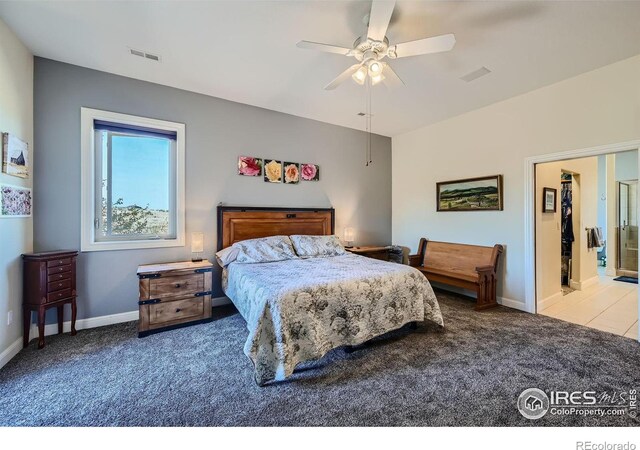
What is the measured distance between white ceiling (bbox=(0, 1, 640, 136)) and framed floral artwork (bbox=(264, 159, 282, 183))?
1.04m

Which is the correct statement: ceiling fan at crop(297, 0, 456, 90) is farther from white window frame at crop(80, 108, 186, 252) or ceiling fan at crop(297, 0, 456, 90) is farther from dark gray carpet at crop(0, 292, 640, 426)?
dark gray carpet at crop(0, 292, 640, 426)

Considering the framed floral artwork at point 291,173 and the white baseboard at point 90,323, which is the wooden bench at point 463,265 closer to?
the framed floral artwork at point 291,173

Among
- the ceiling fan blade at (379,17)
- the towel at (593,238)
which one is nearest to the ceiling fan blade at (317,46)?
the ceiling fan blade at (379,17)

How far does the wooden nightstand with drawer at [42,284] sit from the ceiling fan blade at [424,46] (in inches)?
145

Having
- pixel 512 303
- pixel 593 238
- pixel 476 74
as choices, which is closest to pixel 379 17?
pixel 476 74

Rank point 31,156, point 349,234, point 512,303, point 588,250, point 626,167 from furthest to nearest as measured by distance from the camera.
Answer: point 626,167 < point 588,250 < point 349,234 < point 512,303 < point 31,156

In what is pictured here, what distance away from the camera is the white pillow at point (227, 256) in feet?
11.3

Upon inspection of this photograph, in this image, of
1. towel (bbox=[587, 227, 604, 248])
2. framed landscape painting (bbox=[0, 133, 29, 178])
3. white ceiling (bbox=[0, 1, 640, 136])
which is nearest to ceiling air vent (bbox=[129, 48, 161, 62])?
white ceiling (bbox=[0, 1, 640, 136])

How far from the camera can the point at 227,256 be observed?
3.46 meters

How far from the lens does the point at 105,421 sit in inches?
64.7

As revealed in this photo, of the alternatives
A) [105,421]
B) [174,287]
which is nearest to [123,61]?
[174,287]

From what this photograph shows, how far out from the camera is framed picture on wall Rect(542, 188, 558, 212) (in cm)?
370

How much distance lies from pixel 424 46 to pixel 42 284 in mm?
4001

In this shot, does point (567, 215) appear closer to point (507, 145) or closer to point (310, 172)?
point (507, 145)
